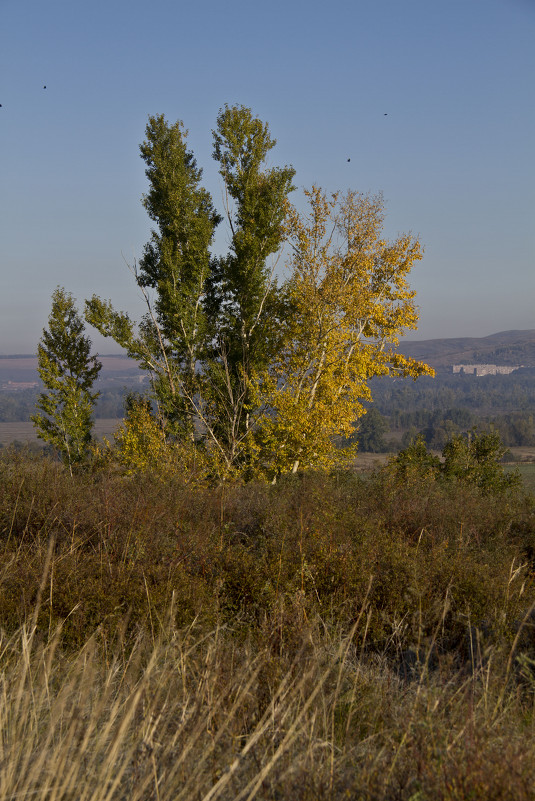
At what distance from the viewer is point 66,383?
33.0 metres

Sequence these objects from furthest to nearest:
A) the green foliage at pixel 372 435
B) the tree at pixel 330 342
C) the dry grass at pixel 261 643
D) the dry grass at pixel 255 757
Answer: the green foliage at pixel 372 435 < the tree at pixel 330 342 < the dry grass at pixel 261 643 < the dry grass at pixel 255 757

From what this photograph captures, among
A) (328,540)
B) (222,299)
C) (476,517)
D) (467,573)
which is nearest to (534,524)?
(476,517)

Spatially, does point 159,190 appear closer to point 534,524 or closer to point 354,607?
point 534,524

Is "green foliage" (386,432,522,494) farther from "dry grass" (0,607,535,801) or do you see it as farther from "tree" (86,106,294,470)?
"dry grass" (0,607,535,801)

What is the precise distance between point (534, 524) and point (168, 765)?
29.0ft

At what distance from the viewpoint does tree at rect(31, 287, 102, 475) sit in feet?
106

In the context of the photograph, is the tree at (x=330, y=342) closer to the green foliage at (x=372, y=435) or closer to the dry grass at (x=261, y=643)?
the dry grass at (x=261, y=643)

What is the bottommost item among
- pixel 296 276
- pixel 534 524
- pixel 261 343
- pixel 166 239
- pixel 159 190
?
pixel 534 524

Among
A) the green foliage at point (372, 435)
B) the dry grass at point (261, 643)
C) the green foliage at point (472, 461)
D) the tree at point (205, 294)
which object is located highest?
the tree at point (205, 294)

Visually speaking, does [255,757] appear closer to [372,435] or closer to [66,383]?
[66,383]

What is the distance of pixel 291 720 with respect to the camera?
283cm

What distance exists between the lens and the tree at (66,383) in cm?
3219

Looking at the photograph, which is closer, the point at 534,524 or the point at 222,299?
the point at 534,524

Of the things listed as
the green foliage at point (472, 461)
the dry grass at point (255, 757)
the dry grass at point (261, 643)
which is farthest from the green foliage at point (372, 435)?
the dry grass at point (255, 757)
